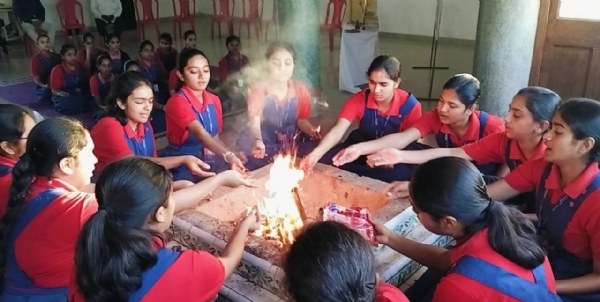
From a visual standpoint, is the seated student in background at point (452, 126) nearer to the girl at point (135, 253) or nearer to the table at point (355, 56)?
the girl at point (135, 253)

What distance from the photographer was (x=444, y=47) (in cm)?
1048

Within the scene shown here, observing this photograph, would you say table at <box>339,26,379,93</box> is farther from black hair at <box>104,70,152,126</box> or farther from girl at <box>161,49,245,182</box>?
black hair at <box>104,70,152,126</box>

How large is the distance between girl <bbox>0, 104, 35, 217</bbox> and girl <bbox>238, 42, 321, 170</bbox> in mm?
1772

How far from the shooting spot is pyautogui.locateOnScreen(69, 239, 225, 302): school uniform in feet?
5.50

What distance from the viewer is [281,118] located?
14.1 ft

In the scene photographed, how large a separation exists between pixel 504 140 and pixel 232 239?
1.83 meters

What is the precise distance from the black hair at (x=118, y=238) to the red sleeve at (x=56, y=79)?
5.42 meters

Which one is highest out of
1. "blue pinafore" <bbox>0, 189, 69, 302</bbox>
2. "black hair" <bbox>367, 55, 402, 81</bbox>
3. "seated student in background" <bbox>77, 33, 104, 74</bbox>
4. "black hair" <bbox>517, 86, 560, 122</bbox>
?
"black hair" <bbox>367, 55, 402, 81</bbox>

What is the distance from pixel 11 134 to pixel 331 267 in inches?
72.8

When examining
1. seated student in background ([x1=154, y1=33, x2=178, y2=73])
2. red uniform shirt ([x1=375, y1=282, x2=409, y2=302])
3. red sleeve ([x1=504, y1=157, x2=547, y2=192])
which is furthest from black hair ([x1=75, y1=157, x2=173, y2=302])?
seated student in background ([x1=154, y1=33, x2=178, y2=73])

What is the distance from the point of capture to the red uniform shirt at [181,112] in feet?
12.2

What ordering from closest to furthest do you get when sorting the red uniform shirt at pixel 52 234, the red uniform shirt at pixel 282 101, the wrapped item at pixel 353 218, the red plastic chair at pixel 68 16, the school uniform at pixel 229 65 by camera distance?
the red uniform shirt at pixel 52 234 < the wrapped item at pixel 353 218 < the red uniform shirt at pixel 282 101 < the school uniform at pixel 229 65 < the red plastic chair at pixel 68 16

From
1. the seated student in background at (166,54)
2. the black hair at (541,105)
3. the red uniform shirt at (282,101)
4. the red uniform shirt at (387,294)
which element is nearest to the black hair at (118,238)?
the red uniform shirt at (387,294)

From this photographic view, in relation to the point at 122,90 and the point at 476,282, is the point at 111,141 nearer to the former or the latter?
the point at 122,90
